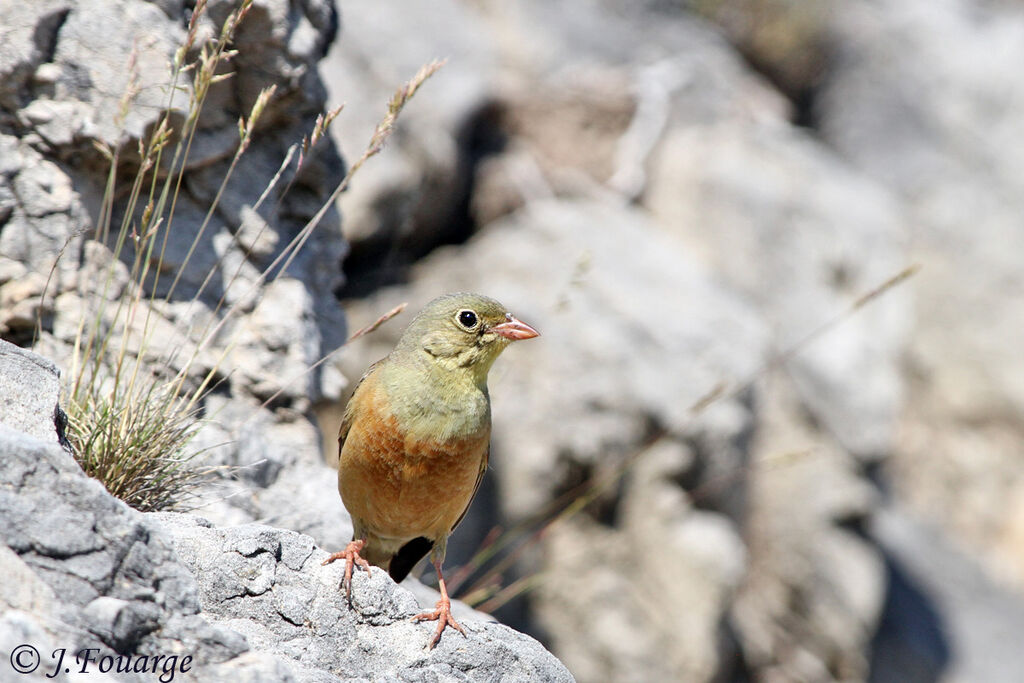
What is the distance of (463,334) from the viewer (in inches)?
166

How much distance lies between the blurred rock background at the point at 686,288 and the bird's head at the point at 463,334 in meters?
0.88

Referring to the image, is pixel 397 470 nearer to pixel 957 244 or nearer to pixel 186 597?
pixel 186 597

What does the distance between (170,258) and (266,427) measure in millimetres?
926

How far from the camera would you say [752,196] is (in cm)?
1013

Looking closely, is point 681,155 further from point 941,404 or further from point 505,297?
point 941,404

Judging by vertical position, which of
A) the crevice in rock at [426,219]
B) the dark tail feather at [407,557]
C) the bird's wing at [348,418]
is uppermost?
the bird's wing at [348,418]

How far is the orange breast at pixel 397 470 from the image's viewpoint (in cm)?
390

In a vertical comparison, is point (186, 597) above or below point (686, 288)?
above

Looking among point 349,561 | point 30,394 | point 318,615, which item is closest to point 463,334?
point 349,561

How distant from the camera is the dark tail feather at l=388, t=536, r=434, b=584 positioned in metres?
4.55

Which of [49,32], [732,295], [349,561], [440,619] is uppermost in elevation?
[49,32]

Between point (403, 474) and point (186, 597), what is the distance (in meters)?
1.32

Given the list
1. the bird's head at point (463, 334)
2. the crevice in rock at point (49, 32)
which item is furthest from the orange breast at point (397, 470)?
the crevice in rock at point (49, 32)

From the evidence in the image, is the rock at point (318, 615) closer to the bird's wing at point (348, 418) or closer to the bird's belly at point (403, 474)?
the bird's belly at point (403, 474)
